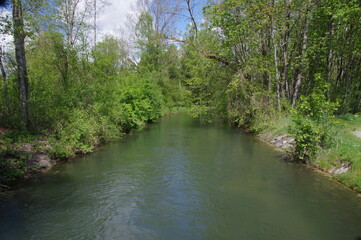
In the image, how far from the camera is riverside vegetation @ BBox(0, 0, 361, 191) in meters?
9.88

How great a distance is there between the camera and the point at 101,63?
1555 centimetres

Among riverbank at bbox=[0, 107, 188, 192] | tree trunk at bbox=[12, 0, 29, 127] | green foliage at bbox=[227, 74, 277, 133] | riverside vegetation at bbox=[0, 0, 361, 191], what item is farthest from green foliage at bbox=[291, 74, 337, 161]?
tree trunk at bbox=[12, 0, 29, 127]

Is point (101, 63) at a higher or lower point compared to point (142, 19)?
lower

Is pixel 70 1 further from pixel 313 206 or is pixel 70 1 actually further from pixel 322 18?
pixel 313 206

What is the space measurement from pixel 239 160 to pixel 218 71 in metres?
9.17

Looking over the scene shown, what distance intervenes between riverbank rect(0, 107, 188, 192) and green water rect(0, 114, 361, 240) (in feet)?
1.71

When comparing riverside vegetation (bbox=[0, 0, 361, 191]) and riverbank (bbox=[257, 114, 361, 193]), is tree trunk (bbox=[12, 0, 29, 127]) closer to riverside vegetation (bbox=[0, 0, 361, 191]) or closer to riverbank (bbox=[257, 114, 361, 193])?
riverside vegetation (bbox=[0, 0, 361, 191])

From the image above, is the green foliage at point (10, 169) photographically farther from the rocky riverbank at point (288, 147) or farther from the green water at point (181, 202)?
the rocky riverbank at point (288, 147)

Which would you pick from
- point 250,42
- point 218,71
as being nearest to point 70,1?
point 218,71

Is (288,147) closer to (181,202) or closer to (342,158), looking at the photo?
(342,158)

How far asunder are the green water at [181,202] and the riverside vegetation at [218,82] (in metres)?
1.22

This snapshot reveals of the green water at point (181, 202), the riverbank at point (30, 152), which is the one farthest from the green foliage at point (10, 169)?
the green water at point (181, 202)

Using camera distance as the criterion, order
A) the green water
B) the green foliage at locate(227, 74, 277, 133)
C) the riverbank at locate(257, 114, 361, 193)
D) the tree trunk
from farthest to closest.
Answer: the green foliage at locate(227, 74, 277, 133) < the tree trunk < the riverbank at locate(257, 114, 361, 193) < the green water

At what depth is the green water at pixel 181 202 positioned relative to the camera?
18.9 ft
